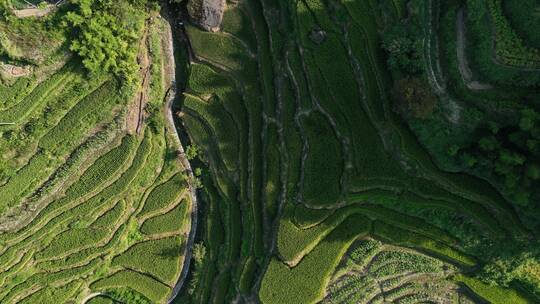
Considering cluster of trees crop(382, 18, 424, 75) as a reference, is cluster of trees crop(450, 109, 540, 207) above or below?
below

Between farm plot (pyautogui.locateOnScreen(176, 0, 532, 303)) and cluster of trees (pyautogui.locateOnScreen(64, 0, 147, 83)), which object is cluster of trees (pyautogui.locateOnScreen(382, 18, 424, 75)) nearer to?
farm plot (pyautogui.locateOnScreen(176, 0, 532, 303))

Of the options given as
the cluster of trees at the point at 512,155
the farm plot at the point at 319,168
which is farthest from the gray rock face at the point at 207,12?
the cluster of trees at the point at 512,155

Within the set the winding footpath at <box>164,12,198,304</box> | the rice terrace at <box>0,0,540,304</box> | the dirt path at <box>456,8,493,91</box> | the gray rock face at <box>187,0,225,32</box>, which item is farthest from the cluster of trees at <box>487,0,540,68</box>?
the winding footpath at <box>164,12,198,304</box>

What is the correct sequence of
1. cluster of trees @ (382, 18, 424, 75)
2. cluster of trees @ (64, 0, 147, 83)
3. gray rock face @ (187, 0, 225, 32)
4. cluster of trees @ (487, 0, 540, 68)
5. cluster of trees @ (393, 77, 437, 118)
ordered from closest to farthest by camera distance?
1. cluster of trees @ (487, 0, 540, 68)
2. cluster of trees @ (393, 77, 437, 118)
3. cluster of trees @ (382, 18, 424, 75)
4. cluster of trees @ (64, 0, 147, 83)
5. gray rock face @ (187, 0, 225, 32)

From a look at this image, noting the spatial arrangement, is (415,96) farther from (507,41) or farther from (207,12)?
(207,12)

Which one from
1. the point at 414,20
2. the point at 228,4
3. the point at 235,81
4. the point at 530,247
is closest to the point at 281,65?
the point at 235,81

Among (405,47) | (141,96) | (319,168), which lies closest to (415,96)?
(405,47)

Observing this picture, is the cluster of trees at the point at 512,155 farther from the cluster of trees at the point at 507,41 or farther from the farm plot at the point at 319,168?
the cluster of trees at the point at 507,41
